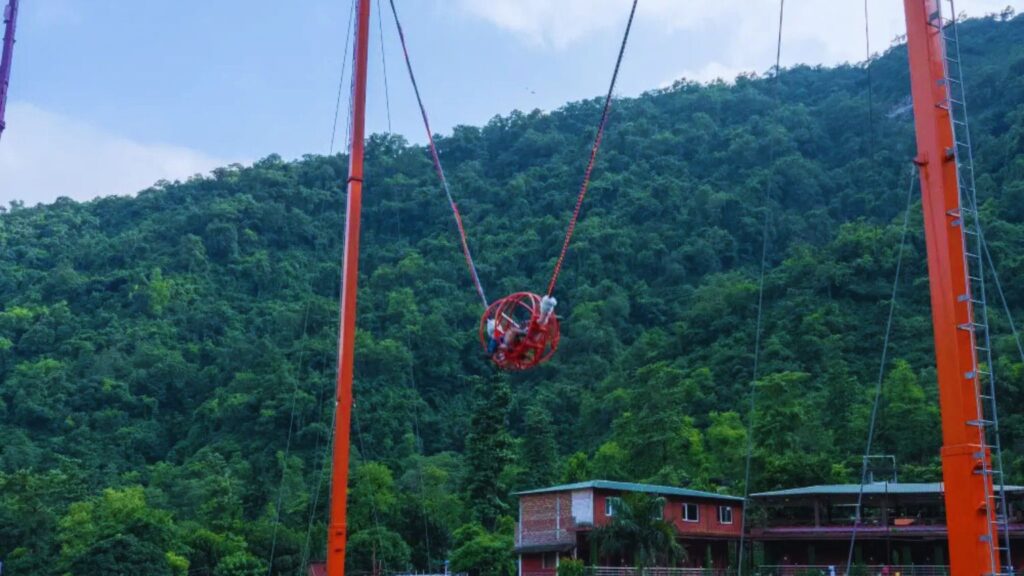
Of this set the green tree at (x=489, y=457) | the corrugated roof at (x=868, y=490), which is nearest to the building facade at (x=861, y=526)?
the corrugated roof at (x=868, y=490)

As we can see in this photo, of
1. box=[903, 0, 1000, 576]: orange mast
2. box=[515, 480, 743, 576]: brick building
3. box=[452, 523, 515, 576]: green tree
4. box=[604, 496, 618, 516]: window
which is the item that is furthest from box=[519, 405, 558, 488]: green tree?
box=[903, 0, 1000, 576]: orange mast

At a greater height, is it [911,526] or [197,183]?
[197,183]

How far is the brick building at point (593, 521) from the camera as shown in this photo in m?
45.9

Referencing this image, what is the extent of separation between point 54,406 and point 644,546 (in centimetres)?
6343

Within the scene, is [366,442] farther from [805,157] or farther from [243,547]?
[805,157]

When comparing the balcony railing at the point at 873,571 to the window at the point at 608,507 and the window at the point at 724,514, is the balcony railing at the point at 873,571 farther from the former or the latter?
the window at the point at 608,507

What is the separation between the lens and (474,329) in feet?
342

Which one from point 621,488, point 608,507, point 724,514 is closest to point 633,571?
point 608,507

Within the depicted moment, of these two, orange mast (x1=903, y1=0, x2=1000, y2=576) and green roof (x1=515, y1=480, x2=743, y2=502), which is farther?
green roof (x1=515, y1=480, x2=743, y2=502)

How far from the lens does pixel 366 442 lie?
8650 cm

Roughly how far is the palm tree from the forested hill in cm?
A: 1104

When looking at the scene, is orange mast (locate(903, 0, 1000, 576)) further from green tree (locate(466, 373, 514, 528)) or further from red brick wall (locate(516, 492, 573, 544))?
green tree (locate(466, 373, 514, 528))

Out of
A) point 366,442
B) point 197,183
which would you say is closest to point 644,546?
point 366,442

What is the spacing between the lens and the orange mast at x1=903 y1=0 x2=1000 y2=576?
15.0 metres
